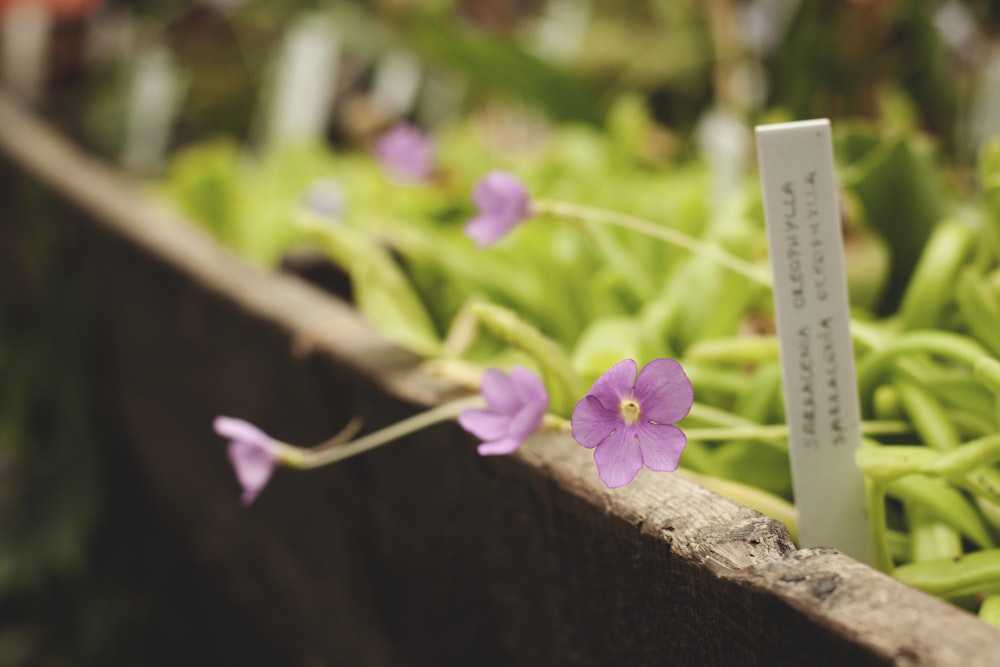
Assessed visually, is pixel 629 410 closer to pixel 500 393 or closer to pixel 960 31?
pixel 500 393

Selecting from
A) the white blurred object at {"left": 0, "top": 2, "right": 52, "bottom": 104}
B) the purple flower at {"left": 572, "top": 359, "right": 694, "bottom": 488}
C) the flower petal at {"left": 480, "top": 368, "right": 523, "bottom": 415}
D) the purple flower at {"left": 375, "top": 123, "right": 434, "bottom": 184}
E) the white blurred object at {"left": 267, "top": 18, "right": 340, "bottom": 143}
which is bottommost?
the flower petal at {"left": 480, "top": 368, "right": 523, "bottom": 415}

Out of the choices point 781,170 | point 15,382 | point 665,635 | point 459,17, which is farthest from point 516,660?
point 459,17

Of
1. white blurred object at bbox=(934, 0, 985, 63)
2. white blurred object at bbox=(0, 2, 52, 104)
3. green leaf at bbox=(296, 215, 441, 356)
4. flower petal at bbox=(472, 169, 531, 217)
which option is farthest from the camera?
white blurred object at bbox=(0, 2, 52, 104)

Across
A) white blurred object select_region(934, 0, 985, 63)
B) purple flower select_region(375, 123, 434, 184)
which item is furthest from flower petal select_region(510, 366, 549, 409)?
white blurred object select_region(934, 0, 985, 63)

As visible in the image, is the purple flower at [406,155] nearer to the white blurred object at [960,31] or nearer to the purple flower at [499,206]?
the purple flower at [499,206]

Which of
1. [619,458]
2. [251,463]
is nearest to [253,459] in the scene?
[251,463]

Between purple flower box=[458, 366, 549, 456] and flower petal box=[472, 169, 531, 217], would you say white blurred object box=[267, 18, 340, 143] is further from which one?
purple flower box=[458, 366, 549, 456]
